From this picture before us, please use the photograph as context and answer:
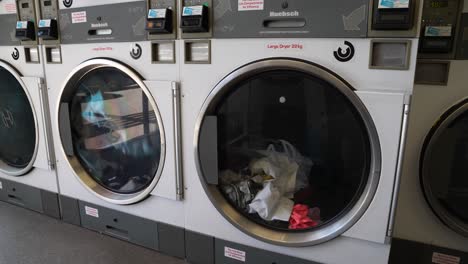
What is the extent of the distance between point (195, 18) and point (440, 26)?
41.2 inches

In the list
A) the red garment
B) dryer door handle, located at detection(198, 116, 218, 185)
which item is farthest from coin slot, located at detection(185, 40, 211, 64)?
the red garment

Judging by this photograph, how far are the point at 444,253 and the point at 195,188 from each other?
4.01 ft

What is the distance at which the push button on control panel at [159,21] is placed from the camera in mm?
1417

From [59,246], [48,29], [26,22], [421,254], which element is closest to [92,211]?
[59,246]

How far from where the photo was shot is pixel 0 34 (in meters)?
2.05

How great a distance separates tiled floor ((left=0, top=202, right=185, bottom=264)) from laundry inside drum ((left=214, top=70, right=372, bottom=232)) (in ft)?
1.96

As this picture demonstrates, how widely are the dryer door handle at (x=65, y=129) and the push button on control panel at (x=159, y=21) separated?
32.6 inches

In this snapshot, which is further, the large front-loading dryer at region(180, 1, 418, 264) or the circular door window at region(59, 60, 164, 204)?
the circular door window at region(59, 60, 164, 204)

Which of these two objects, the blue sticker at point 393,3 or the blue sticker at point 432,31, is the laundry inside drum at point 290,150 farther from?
the blue sticker at point 432,31

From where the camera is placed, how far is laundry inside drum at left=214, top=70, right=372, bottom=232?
1295mm

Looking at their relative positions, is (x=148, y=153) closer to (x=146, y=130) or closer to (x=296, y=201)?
(x=146, y=130)

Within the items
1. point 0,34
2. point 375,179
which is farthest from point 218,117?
point 0,34

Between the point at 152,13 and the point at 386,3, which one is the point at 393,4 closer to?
the point at 386,3

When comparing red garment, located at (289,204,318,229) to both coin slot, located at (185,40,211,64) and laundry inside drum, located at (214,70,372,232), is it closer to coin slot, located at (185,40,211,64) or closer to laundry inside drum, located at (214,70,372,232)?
laundry inside drum, located at (214,70,372,232)
